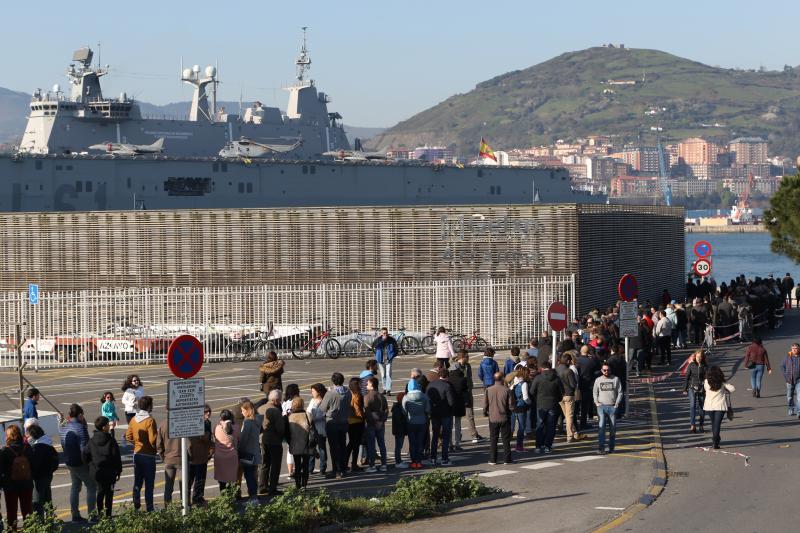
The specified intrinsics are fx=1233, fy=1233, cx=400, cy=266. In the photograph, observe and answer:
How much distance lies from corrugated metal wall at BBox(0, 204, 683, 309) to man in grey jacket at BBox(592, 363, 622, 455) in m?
16.4

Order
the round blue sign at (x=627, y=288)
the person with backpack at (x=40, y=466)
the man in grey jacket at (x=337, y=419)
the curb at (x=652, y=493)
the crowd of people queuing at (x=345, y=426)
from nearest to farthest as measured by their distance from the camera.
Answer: the curb at (x=652, y=493), the person with backpack at (x=40, y=466), the crowd of people queuing at (x=345, y=426), the man in grey jacket at (x=337, y=419), the round blue sign at (x=627, y=288)

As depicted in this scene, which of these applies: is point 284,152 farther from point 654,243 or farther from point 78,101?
point 654,243

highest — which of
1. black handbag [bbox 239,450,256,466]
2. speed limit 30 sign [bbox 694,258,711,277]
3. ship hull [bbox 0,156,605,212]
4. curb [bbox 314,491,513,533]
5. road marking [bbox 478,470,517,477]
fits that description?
ship hull [bbox 0,156,605,212]

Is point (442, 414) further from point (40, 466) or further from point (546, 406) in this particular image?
point (40, 466)

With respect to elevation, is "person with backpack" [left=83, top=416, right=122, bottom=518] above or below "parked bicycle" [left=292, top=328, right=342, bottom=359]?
above

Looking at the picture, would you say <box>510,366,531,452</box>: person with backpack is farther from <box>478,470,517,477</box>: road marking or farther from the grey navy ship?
the grey navy ship

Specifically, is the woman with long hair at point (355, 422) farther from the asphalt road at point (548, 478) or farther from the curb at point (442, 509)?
the curb at point (442, 509)

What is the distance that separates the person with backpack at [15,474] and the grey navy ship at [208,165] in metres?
63.5

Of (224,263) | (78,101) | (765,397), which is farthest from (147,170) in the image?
(765,397)

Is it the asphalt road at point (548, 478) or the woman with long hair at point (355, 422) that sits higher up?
the woman with long hair at point (355, 422)

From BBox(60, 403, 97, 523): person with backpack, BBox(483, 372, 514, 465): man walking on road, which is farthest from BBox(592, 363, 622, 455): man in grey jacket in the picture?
BBox(60, 403, 97, 523): person with backpack

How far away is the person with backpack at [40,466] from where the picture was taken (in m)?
13.8

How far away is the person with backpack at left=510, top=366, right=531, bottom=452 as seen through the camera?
18.1m

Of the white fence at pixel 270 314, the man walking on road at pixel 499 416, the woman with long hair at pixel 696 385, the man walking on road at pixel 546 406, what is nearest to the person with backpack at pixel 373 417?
the man walking on road at pixel 499 416
